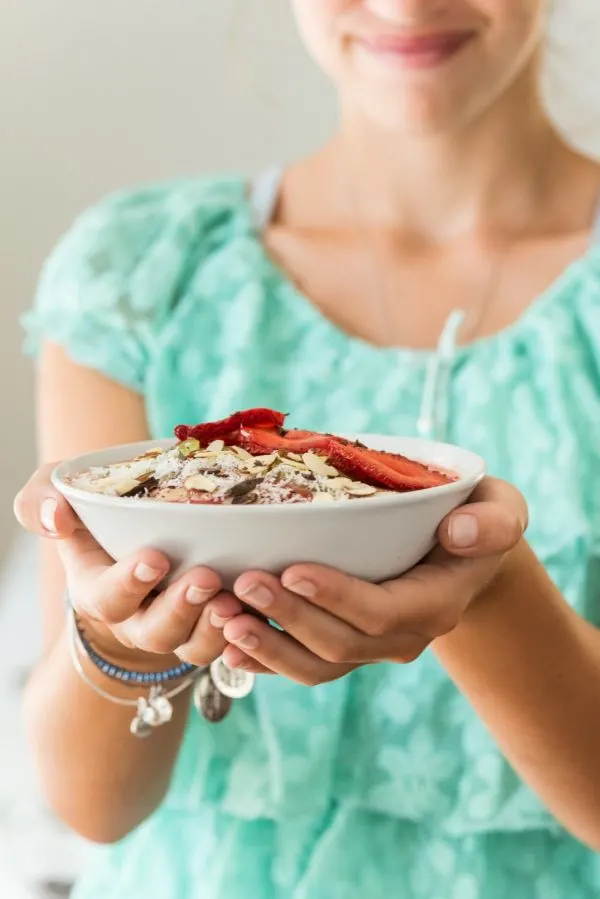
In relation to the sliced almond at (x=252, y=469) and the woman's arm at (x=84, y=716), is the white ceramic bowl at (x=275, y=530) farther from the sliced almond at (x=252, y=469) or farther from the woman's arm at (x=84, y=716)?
the woman's arm at (x=84, y=716)

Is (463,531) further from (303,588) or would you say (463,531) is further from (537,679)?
(537,679)

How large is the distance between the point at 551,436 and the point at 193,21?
84 cm

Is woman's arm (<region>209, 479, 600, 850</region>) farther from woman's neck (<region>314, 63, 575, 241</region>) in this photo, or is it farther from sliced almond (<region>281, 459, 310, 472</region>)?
woman's neck (<region>314, 63, 575, 241</region>)

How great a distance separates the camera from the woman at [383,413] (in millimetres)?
690

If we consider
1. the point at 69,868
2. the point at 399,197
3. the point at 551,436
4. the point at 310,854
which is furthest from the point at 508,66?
the point at 69,868

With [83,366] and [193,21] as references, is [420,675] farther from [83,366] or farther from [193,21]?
[193,21]

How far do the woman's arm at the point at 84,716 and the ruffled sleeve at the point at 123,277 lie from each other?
0.03m

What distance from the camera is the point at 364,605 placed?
0.39 meters

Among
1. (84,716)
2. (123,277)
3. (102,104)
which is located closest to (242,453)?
(84,716)

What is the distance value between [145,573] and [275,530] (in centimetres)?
6

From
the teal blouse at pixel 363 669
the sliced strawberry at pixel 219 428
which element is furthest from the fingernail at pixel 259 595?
the teal blouse at pixel 363 669

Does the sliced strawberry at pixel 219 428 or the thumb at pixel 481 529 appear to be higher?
the sliced strawberry at pixel 219 428

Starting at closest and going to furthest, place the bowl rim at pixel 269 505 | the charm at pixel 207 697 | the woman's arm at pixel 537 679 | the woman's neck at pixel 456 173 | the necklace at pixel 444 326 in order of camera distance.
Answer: the bowl rim at pixel 269 505, the woman's arm at pixel 537 679, the charm at pixel 207 697, the necklace at pixel 444 326, the woman's neck at pixel 456 173

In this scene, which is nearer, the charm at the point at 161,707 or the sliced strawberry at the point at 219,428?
the sliced strawberry at the point at 219,428
